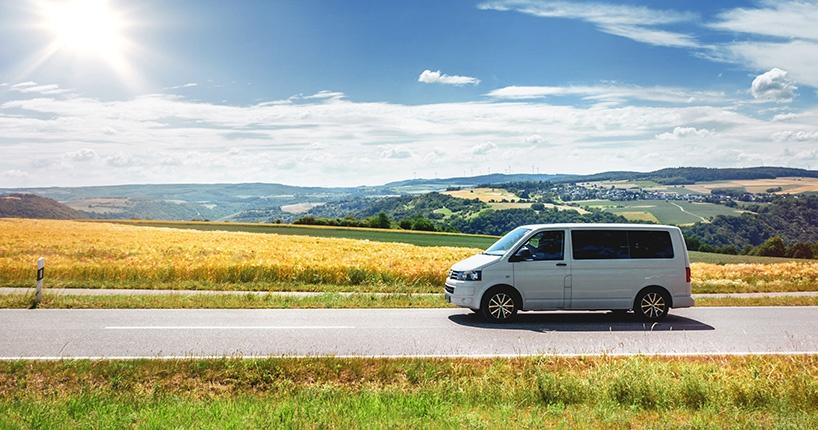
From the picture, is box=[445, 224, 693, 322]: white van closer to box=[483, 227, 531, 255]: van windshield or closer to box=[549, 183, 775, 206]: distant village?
box=[483, 227, 531, 255]: van windshield

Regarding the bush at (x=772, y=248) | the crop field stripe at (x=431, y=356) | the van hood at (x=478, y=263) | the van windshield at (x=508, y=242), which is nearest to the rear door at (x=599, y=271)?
the van windshield at (x=508, y=242)

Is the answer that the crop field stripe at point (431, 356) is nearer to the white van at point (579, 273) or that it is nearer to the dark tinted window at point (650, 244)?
the white van at point (579, 273)

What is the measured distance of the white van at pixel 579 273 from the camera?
539 inches

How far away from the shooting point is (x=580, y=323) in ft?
45.3

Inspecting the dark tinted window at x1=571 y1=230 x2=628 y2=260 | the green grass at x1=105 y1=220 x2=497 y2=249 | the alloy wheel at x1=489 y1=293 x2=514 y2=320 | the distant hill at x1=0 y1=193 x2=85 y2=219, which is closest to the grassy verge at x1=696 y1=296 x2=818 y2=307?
the dark tinted window at x1=571 y1=230 x2=628 y2=260

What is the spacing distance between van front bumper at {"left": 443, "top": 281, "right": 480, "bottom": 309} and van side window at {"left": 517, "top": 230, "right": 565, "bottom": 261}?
128 centimetres

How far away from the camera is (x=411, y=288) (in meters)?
20.7

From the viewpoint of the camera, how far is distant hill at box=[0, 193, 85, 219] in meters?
135

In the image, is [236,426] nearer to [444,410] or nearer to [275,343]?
[444,410]

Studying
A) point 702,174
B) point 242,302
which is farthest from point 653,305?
point 702,174

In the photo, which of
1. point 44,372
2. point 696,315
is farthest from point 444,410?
point 696,315

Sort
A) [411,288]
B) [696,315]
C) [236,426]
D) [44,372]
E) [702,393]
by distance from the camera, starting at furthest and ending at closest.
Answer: [411,288], [696,315], [44,372], [702,393], [236,426]

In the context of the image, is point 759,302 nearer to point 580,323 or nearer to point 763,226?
point 580,323

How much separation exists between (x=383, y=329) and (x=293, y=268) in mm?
10378
